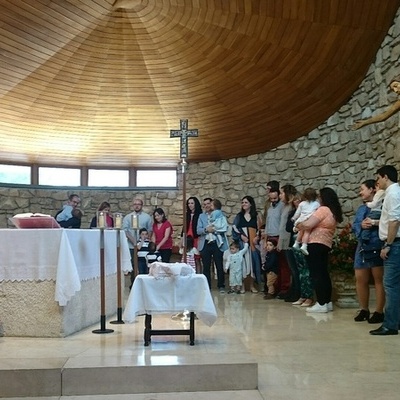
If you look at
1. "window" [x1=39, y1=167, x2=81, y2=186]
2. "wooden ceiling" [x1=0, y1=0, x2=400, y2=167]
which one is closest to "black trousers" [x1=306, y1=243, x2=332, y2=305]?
"wooden ceiling" [x1=0, y1=0, x2=400, y2=167]

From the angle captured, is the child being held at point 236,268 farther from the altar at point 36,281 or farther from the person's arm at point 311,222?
the altar at point 36,281

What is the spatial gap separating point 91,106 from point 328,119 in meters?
3.99

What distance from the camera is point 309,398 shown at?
2826 millimetres

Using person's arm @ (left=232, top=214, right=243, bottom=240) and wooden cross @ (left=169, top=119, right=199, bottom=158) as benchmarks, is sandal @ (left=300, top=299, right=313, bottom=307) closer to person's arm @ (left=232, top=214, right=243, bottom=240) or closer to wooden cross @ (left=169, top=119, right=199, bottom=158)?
person's arm @ (left=232, top=214, right=243, bottom=240)

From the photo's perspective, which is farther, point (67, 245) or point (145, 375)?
point (67, 245)

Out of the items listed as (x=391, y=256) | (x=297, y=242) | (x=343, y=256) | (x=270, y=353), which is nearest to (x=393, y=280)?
(x=391, y=256)

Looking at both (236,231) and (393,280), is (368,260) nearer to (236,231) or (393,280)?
(393,280)

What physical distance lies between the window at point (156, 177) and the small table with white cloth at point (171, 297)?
6788 mm

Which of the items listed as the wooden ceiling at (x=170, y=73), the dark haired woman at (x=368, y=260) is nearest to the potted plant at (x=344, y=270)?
the dark haired woman at (x=368, y=260)

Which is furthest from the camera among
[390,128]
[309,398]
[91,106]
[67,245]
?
[91,106]

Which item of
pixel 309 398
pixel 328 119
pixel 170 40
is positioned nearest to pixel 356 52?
pixel 328 119

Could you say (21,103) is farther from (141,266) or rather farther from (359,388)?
(359,388)

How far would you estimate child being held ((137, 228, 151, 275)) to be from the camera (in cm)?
773

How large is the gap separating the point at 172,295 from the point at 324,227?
274cm
